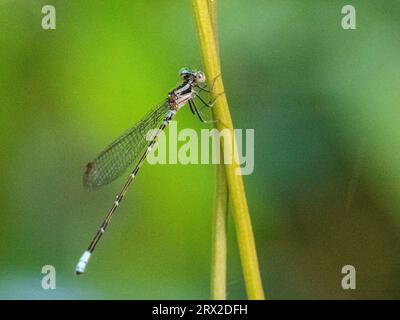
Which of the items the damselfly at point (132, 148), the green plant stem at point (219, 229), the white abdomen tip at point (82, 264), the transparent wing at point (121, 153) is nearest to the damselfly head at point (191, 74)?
the damselfly at point (132, 148)

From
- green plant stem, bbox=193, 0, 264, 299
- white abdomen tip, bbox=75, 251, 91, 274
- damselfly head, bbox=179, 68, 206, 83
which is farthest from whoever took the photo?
white abdomen tip, bbox=75, 251, 91, 274

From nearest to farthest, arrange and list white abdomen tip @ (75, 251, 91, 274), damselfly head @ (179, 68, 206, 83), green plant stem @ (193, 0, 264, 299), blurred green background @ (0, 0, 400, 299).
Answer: green plant stem @ (193, 0, 264, 299)
damselfly head @ (179, 68, 206, 83)
white abdomen tip @ (75, 251, 91, 274)
blurred green background @ (0, 0, 400, 299)

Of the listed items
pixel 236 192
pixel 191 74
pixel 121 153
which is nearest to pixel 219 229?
pixel 236 192

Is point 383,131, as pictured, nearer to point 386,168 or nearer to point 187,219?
point 386,168

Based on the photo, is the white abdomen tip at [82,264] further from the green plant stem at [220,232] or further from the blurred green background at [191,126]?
the green plant stem at [220,232]

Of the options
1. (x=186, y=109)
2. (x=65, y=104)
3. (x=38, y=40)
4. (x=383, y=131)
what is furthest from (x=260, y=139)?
(x=38, y=40)

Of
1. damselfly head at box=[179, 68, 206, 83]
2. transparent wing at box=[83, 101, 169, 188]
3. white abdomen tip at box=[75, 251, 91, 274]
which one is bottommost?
white abdomen tip at box=[75, 251, 91, 274]

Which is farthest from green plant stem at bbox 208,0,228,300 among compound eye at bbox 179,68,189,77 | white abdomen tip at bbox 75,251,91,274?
white abdomen tip at bbox 75,251,91,274

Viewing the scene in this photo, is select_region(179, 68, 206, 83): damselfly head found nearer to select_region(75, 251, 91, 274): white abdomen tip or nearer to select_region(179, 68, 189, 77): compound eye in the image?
select_region(179, 68, 189, 77): compound eye
